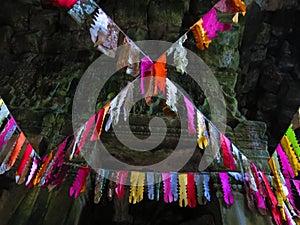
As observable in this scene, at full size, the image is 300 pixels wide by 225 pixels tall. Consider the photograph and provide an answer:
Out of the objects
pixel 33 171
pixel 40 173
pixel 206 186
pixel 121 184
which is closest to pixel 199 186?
pixel 206 186

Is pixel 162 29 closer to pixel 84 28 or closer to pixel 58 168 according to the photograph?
pixel 84 28

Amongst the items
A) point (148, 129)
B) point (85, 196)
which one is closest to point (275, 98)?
point (148, 129)

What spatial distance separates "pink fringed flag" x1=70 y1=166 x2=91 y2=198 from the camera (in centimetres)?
522

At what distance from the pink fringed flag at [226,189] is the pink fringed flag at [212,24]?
8.27 feet

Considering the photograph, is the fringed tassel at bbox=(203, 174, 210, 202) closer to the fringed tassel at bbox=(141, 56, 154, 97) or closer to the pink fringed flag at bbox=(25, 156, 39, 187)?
the fringed tassel at bbox=(141, 56, 154, 97)

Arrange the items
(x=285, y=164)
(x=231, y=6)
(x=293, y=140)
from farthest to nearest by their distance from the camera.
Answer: (x=231, y=6)
(x=285, y=164)
(x=293, y=140)

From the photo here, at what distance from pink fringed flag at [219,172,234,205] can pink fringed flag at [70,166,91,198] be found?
2.37 m

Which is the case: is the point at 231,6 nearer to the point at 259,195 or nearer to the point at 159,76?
the point at 159,76

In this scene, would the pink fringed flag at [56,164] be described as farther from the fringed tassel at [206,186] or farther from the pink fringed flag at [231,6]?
the pink fringed flag at [231,6]

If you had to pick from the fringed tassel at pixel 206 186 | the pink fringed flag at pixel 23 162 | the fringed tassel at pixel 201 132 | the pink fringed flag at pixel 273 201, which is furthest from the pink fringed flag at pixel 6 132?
the pink fringed flag at pixel 273 201

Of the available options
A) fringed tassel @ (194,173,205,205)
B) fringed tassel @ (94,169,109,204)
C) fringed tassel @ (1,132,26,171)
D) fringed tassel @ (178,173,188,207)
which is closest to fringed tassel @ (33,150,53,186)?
fringed tassel @ (1,132,26,171)

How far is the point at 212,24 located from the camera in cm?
560

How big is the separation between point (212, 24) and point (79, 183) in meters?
3.70

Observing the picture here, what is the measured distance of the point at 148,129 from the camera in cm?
661
